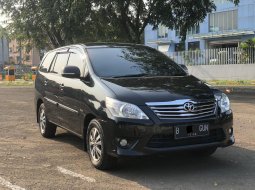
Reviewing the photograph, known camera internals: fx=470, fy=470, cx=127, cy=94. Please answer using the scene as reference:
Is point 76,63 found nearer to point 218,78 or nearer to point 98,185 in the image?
point 98,185

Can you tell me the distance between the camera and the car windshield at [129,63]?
7.13 meters

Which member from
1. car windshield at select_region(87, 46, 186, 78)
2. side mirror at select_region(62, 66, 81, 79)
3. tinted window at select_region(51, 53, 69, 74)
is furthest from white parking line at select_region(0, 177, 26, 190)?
tinted window at select_region(51, 53, 69, 74)

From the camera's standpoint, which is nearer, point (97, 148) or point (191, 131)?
point (191, 131)

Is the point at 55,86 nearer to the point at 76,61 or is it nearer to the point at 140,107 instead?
the point at 76,61

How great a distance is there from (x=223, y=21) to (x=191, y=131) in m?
48.5

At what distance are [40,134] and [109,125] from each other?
3.91m

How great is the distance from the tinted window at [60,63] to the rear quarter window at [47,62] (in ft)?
1.27

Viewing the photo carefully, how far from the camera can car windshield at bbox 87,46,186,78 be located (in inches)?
281

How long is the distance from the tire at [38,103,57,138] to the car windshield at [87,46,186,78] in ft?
7.09

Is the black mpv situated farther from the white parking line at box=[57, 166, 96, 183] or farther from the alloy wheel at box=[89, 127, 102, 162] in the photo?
the white parking line at box=[57, 166, 96, 183]

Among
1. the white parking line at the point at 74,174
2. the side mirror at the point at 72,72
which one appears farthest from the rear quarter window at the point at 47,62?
the white parking line at the point at 74,174

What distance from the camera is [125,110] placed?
6027 mm

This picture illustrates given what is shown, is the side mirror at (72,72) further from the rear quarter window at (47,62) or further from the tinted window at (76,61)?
the rear quarter window at (47,62)

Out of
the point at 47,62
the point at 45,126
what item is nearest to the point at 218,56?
the point at 47,62
